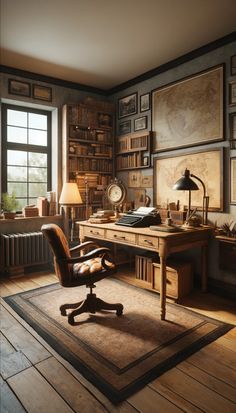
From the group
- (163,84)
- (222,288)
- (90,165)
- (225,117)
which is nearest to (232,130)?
(225,117)

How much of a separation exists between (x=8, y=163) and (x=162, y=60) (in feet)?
8.84

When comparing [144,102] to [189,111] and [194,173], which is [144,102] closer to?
[189,111]

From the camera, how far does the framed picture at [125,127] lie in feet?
15.0

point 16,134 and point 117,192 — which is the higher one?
point 16,134

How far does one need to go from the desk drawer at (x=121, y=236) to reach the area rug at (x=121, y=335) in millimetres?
678

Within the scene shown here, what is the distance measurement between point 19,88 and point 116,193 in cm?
213

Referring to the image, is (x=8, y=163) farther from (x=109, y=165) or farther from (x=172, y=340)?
(x=172, y=340)

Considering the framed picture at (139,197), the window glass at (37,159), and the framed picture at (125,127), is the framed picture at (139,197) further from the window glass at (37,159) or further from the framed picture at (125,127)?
the window glass at (37,159)

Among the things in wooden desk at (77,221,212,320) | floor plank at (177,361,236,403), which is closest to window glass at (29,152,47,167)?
wooden desk at (77,221,212,320)

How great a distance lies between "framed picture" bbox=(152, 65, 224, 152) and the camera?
10.9 feet

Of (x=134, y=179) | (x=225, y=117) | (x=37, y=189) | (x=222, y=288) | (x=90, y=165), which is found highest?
(x=225, y=117)

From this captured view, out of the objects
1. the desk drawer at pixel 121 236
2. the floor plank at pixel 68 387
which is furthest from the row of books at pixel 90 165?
the floor plank at pixel 68 387

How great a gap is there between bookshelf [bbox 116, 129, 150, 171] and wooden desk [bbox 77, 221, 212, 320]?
55.1 inches

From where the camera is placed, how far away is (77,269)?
265cm
